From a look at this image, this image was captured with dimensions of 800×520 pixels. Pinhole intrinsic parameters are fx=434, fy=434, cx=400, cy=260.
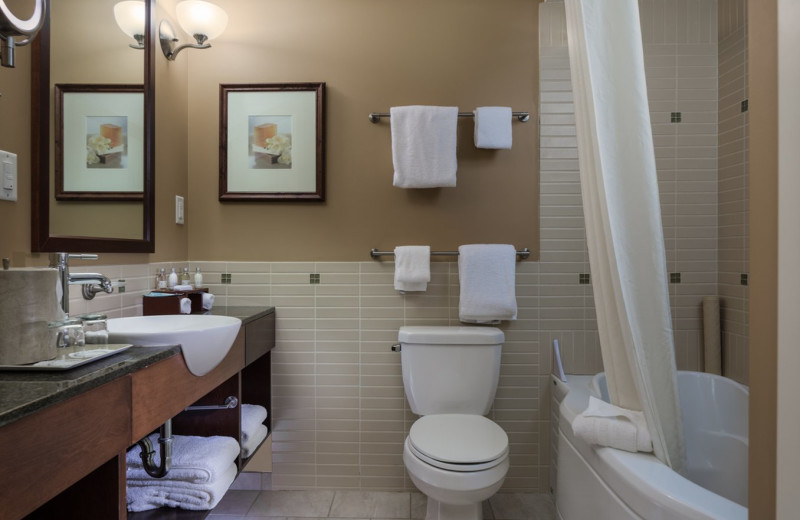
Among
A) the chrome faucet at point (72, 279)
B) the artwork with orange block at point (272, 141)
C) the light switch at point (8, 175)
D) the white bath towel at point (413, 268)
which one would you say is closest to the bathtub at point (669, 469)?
the white bath towel at point (413, 268)

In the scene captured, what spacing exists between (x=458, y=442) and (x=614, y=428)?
564 millimetres

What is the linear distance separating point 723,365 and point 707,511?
56.4 inches

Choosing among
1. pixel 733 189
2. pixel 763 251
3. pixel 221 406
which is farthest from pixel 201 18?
pixel 733 189

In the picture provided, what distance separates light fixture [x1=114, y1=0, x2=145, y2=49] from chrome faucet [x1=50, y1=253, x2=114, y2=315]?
0.94 metres

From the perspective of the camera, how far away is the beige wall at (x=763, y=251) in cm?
51

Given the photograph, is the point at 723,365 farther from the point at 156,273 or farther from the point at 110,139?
the point at 110,139

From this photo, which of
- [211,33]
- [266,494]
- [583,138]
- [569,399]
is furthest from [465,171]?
[266,494]

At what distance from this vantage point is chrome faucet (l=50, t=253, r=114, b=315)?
3.52 feet

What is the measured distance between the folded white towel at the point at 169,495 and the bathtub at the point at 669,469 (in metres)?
1.11

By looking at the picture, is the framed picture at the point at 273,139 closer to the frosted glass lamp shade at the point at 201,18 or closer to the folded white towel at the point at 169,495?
the frosted glass lamp shade at the point at 201,18

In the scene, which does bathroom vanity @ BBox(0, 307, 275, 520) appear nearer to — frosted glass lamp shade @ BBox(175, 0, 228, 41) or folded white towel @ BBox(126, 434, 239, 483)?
folded white towel @ BBox(126, 434, 239, 483)

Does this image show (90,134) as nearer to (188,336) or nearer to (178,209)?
(178,209)

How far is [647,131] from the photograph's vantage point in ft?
3.86

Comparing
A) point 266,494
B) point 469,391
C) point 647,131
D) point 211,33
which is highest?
point 211,33
